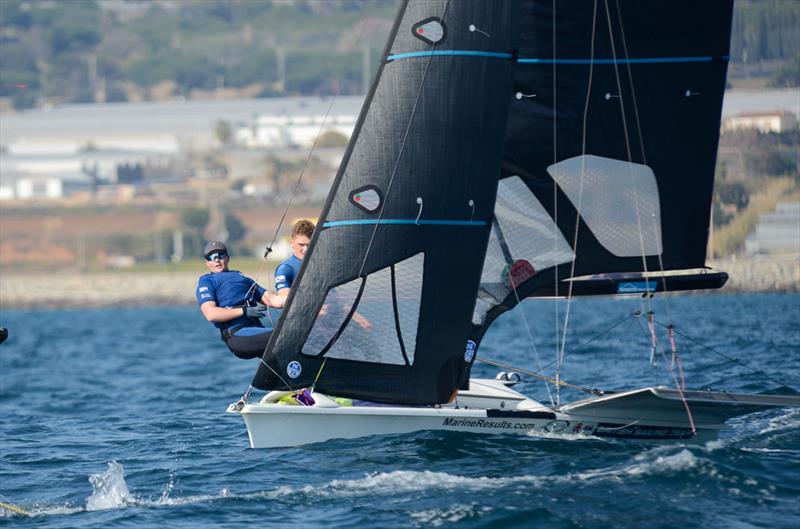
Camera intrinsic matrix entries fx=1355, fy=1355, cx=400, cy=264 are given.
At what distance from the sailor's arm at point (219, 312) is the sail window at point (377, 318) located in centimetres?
78

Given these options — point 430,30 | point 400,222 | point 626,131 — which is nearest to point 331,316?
point 400,222

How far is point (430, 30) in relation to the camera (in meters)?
10.1

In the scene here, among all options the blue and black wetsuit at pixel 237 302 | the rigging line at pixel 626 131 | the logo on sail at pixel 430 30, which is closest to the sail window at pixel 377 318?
the blue and black wetsuit at pixel 237 302

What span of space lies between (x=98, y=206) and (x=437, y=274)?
76.6 m

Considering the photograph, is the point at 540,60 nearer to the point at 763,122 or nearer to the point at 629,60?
the point at 629,60

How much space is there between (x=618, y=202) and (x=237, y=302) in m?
3.35

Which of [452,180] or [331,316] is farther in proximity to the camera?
[331,316]

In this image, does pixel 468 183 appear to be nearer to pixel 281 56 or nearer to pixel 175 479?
pixel 175 479

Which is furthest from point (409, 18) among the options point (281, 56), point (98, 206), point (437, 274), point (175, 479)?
point (281, 56)

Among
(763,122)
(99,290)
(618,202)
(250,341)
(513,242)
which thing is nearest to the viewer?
(250,341)

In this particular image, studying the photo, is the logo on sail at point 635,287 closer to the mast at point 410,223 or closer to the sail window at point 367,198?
the mast at point 410,223

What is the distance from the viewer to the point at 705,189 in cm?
1177

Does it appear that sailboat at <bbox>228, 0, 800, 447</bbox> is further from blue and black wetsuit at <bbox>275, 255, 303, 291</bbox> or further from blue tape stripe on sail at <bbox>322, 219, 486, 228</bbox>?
blue and black wetsuit at <bbox>275, 255, 303, 291</bbox>

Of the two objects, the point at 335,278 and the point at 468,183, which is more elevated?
the point at 468,183
